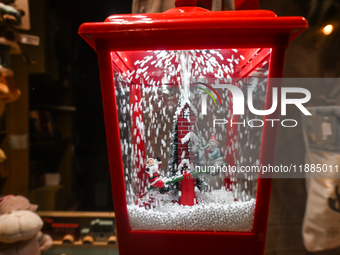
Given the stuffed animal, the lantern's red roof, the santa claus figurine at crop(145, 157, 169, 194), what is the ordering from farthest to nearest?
the stuffed animal, the santa claus figurine at crop(145, 157, 169, 194), the lantern's red roof

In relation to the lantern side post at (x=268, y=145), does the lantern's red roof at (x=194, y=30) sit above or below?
above

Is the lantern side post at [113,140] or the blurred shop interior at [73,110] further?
the blurred shop interior at [73,110]

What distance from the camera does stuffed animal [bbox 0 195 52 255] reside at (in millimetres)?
738

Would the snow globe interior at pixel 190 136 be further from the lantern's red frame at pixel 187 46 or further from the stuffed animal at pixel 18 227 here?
the stuffed animal at pixel 18 227

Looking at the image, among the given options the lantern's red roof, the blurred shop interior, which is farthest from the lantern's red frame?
the blurred shop interior

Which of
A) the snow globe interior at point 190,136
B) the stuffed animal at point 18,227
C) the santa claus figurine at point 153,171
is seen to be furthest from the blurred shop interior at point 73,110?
the santa claus figurine at point 153,171

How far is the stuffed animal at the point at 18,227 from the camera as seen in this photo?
0.74 metres

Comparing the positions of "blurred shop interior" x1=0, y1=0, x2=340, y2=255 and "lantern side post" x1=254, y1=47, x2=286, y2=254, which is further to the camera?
"blurred shop interior" x1=0, y1=0, x2=340, y2=255

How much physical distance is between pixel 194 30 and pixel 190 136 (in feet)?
0.69

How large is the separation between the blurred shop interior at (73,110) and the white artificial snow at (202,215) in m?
0.43

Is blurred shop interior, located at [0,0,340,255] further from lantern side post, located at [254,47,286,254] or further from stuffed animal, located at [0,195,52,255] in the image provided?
lantern side post, located at [254,47,286,254]

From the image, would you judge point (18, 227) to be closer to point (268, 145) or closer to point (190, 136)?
point (190, 136)

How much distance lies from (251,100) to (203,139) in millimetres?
128

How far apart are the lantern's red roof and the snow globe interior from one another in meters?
0.04
